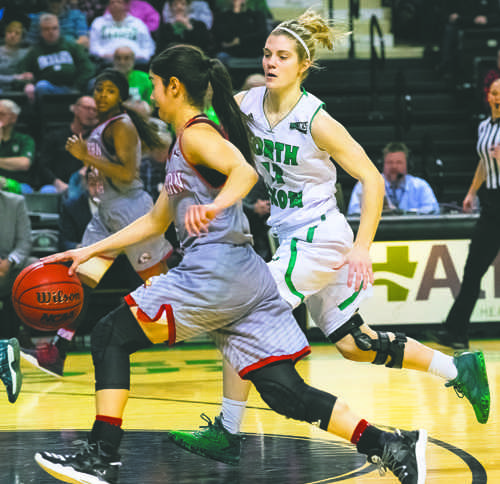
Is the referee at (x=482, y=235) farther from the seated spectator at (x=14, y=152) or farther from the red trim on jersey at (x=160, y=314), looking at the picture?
the red trim on jersey at (x=160, y=314)

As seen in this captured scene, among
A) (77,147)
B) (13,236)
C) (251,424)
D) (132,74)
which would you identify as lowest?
(251,424)

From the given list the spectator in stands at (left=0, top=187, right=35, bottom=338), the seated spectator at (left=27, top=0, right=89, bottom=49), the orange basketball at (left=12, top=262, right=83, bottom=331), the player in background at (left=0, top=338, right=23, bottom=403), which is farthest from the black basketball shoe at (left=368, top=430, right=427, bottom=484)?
the seated spectator at (left=27, top=0, right=89, bottom=49)

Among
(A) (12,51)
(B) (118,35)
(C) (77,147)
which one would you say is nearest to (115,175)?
(C) (77,147)

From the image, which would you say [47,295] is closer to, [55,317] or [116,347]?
[55,317]

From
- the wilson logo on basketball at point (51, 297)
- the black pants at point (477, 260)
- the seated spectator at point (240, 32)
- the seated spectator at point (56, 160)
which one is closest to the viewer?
the wilson logo on basketball at point (51, 297)

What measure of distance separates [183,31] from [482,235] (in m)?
4.92

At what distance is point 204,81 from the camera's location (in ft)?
12.2

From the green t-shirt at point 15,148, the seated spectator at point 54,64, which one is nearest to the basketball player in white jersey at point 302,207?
the green t-shirt at point 15,148

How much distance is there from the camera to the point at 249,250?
3.64 meters

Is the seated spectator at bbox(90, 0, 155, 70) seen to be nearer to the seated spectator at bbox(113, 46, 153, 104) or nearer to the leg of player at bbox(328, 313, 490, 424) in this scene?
the seated spectator at bbox(113, 46, 153, 104)

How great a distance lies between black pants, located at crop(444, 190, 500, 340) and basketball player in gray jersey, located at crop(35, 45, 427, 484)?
3.77m

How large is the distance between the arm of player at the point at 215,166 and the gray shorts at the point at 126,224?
284 cm

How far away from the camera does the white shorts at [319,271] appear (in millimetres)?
4219

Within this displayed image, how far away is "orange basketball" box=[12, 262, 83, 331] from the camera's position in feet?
15.1
